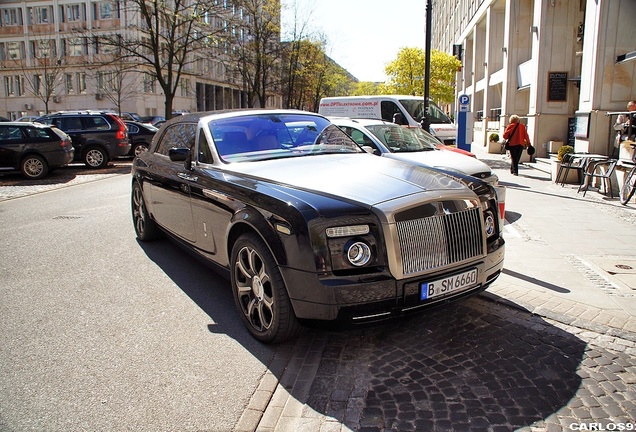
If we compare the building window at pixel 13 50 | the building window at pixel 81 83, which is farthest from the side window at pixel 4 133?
the building window at pixel 13 50

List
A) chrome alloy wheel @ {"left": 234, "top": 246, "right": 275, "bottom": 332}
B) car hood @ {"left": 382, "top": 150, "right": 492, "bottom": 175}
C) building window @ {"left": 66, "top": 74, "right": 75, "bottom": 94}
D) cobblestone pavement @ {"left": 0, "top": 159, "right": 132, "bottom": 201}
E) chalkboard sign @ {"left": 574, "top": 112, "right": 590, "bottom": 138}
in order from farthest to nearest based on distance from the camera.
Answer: building window @ {"left": 66, "top": 74, "right": 75, "bottom": 94}
chalkboard sign @ {"left": 574, "top": 112, "right": 590, "bottom": 138}
cobblestone pavement @ {"left": 0, "top": 159, "right": 132, "bottom": 201}
car hood @ {"left": 382, "top": 150, "right": 492, "bottom": 175}
chrome alloy wheel @ {"left": 234, "top": 246, "right": 275, "bottom": 332}

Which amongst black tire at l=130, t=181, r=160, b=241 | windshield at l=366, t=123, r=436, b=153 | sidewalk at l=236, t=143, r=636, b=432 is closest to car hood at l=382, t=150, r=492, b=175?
windshield at l=366, t=123, r=436, b=153

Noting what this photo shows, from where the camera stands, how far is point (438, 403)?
3.09 metres

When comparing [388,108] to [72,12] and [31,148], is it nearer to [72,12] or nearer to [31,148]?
[31,148]

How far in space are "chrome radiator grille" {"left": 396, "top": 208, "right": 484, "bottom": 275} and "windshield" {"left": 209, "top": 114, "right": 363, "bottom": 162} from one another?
183 cm

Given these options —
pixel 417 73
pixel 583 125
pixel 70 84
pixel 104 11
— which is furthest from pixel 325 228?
pixel 70 84

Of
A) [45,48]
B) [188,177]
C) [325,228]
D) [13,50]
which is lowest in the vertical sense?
[325,228]

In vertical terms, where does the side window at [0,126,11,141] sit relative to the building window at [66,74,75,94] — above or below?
below

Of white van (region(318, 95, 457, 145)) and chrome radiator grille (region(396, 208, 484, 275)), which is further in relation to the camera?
white van (region(318, 95, 457, 145))

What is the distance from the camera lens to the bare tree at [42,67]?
57062 mm

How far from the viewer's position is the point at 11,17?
208 ft

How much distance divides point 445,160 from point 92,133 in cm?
1394

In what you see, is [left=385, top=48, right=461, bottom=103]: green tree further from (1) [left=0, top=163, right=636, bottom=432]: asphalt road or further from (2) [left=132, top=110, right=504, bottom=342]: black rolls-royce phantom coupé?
(1) [left=0, top=163, right=636, bottom=432]: asphalt road

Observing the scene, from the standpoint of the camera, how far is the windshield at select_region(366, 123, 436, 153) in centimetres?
961
